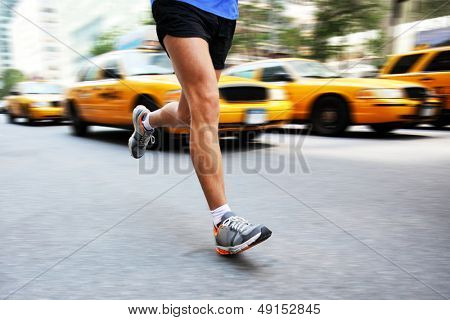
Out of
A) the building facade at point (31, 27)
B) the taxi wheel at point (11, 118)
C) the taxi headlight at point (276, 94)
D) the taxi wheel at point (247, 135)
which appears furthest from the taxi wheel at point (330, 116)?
the taxi wheel at point (11, 118)

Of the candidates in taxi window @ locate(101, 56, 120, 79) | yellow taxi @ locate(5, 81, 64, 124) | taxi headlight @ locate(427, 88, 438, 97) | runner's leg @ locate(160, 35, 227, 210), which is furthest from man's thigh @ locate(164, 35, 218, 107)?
yellow taxi @ locate(5, 81, 64, 124)

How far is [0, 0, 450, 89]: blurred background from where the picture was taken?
10.8 feet

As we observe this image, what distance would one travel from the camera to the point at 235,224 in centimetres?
199

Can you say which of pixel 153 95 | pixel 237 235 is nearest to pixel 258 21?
pixel 153 95

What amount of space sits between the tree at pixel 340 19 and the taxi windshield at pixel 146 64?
2226mm

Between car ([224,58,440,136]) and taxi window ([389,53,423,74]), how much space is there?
1.30 m

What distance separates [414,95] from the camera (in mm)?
7129

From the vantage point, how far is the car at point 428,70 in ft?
26.3

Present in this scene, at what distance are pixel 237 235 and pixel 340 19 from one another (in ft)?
19.0

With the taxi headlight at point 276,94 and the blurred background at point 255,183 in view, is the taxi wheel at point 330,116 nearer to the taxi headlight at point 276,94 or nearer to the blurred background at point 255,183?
the blurred background at point 255,183

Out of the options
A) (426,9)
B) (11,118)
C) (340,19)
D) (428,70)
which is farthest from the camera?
(11,118)

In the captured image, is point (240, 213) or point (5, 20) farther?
point (5, 20)

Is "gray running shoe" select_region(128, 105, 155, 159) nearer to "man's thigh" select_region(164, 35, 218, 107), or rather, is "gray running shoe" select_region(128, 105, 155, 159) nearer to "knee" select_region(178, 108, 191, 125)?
"knee" select_region(178, 108, 191, 125)

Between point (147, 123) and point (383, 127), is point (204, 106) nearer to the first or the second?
point (147, 123)
